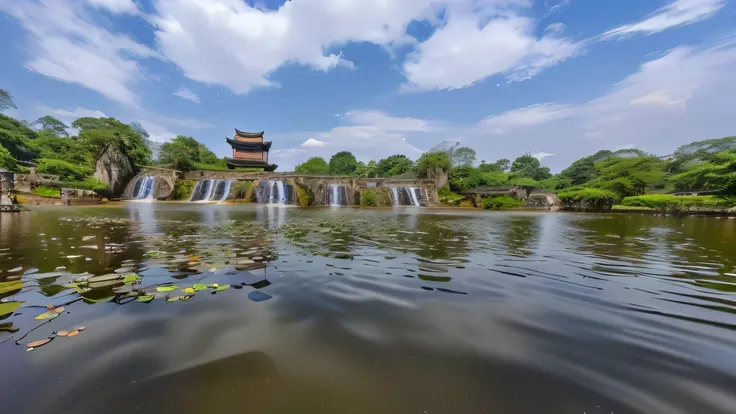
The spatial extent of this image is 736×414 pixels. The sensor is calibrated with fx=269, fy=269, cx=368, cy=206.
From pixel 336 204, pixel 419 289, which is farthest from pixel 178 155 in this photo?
pixel 419 289

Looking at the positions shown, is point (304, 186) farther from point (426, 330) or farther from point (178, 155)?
point (426, 330)

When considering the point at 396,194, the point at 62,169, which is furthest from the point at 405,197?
the point at 62,169

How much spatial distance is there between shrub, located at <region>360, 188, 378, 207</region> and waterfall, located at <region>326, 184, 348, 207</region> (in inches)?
60.8

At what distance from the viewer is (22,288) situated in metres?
2.67

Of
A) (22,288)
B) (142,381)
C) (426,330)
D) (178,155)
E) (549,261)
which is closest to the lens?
(142,381)

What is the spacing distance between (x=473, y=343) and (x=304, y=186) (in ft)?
78.6

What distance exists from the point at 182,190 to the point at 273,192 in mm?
9484

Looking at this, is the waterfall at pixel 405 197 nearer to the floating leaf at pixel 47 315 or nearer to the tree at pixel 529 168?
the tree at pixel 529 168

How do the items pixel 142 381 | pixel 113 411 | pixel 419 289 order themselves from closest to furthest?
pixel 113 411
pixel 142 381
pixel 419 289

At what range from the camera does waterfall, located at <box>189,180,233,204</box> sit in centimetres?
2455

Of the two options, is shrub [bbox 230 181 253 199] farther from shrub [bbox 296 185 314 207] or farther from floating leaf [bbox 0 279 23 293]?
floating leaf [bbox 0 279 23 293]

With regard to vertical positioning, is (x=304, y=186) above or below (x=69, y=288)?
above

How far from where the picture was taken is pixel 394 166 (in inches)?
1722

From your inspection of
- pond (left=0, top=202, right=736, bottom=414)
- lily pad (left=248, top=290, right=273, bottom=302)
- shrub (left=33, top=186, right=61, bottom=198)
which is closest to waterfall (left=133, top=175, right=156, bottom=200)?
shrub (left=33, top=186, right=61, bottom=198)
